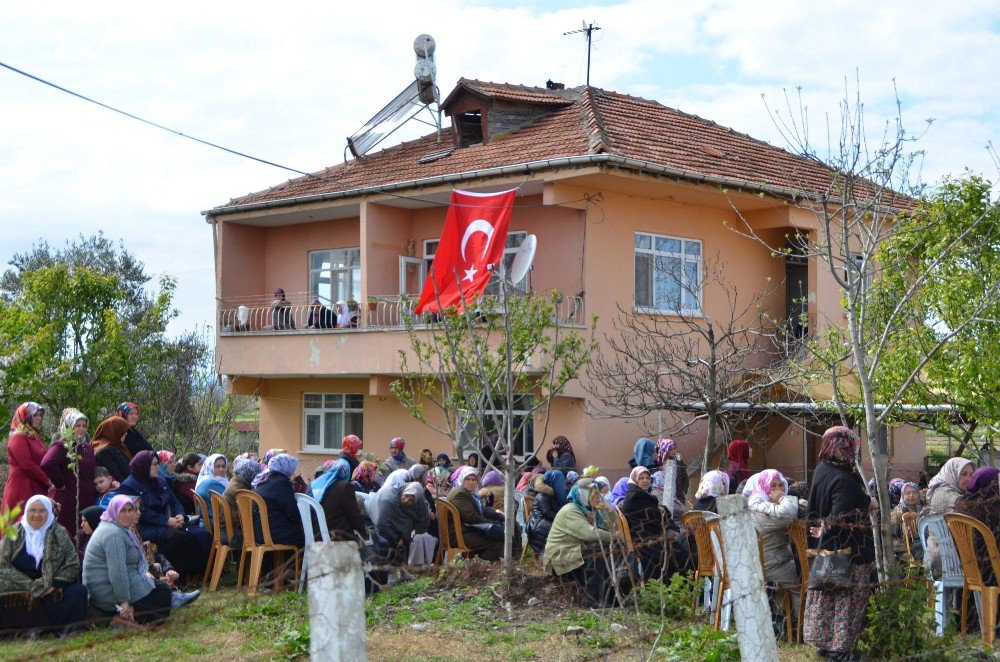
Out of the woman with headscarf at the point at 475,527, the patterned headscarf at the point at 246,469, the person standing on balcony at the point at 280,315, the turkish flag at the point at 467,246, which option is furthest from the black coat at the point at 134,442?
the person standing on balcony at the point at 280,315

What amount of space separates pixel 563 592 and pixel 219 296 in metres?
15.3

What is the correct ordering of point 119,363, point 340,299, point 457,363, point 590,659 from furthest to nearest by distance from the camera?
point 340,299 < point 119,363 < point 457,363 < point 590,659

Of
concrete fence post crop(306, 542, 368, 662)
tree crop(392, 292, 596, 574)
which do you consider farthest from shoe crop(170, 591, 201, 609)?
concrete fence post crop(306, 542, 368, 662)

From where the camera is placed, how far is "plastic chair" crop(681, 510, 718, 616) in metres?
8.48

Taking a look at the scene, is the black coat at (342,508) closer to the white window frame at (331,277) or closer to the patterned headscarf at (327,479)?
the patterned headscarf at (327,479)

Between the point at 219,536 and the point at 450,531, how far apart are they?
2271 mm

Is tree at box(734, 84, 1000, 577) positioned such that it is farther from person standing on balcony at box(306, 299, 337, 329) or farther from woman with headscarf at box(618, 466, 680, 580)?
person standing on balcony at box(306, 299, 337, 329)

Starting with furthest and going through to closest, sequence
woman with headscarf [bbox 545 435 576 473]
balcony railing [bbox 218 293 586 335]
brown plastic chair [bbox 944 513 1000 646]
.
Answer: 1. balcony railing [bbox 218 293 586 335]
2. woman with headscarf [bbox 545 435 576 473]
3. brown plastic chair [bbox 944 513 1000 646]

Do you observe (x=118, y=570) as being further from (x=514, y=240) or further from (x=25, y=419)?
(x=514, y=240)

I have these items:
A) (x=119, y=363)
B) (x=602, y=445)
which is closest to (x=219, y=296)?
(x=119, y=363)

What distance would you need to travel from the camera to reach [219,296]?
22.9 metres

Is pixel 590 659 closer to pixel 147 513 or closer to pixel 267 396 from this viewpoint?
pixel 147 513

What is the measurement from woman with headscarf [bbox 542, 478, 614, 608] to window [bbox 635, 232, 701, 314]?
1013cm

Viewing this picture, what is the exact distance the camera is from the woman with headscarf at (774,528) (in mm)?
8022
